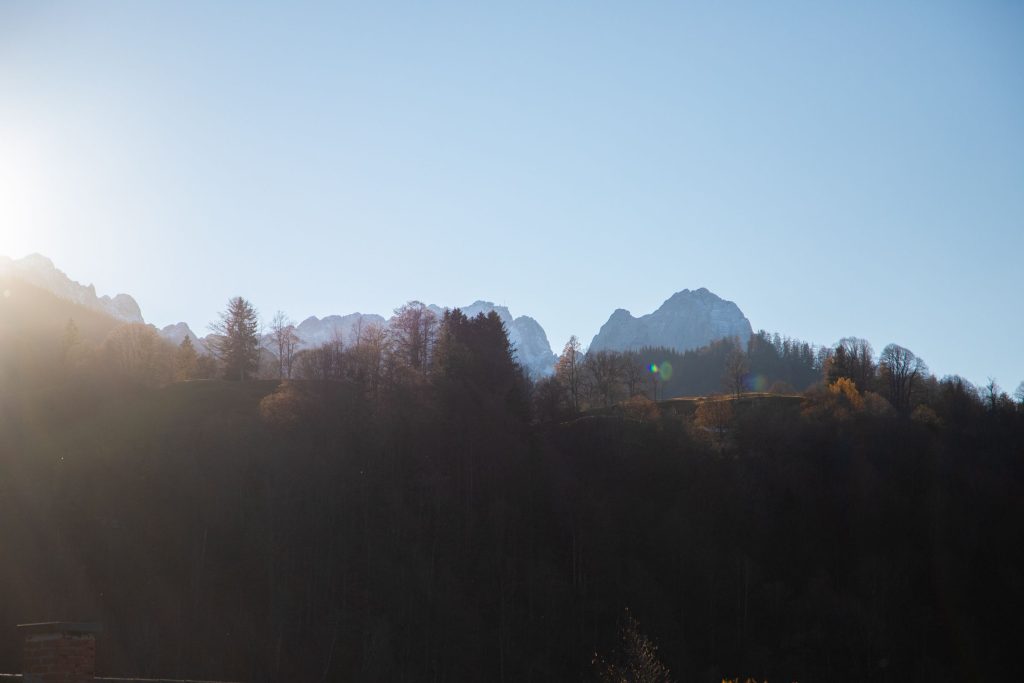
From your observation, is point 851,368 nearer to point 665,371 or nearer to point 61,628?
point 665,371

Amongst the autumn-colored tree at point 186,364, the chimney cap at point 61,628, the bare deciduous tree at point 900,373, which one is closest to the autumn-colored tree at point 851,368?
the bare deciduous tree at point 900,373

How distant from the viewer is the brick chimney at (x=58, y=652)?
42.5 feet

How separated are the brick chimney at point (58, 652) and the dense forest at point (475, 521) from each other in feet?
95.4

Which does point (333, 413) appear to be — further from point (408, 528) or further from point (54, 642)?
point (54, 642)

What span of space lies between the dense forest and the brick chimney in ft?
95.4

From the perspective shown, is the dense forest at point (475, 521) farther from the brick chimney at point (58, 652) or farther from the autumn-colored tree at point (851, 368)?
the brick chimney at point (58, 652)

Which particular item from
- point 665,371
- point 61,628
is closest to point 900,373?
point 665,371

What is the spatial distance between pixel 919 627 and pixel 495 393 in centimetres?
3474

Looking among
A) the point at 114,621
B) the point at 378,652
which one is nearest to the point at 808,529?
the point at 378,652

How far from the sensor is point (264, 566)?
2203 inches

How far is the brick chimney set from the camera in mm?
12945

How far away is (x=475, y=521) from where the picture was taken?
63750mm

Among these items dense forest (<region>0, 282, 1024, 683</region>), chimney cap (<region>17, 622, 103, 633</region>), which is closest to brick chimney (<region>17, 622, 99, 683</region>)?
chimney cap (<region>17, 622, 103, 633</region>)

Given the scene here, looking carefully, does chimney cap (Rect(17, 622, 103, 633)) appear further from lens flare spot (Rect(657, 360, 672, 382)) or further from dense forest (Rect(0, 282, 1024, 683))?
lens flare spot (Rect(657, 360, 672, 382))
